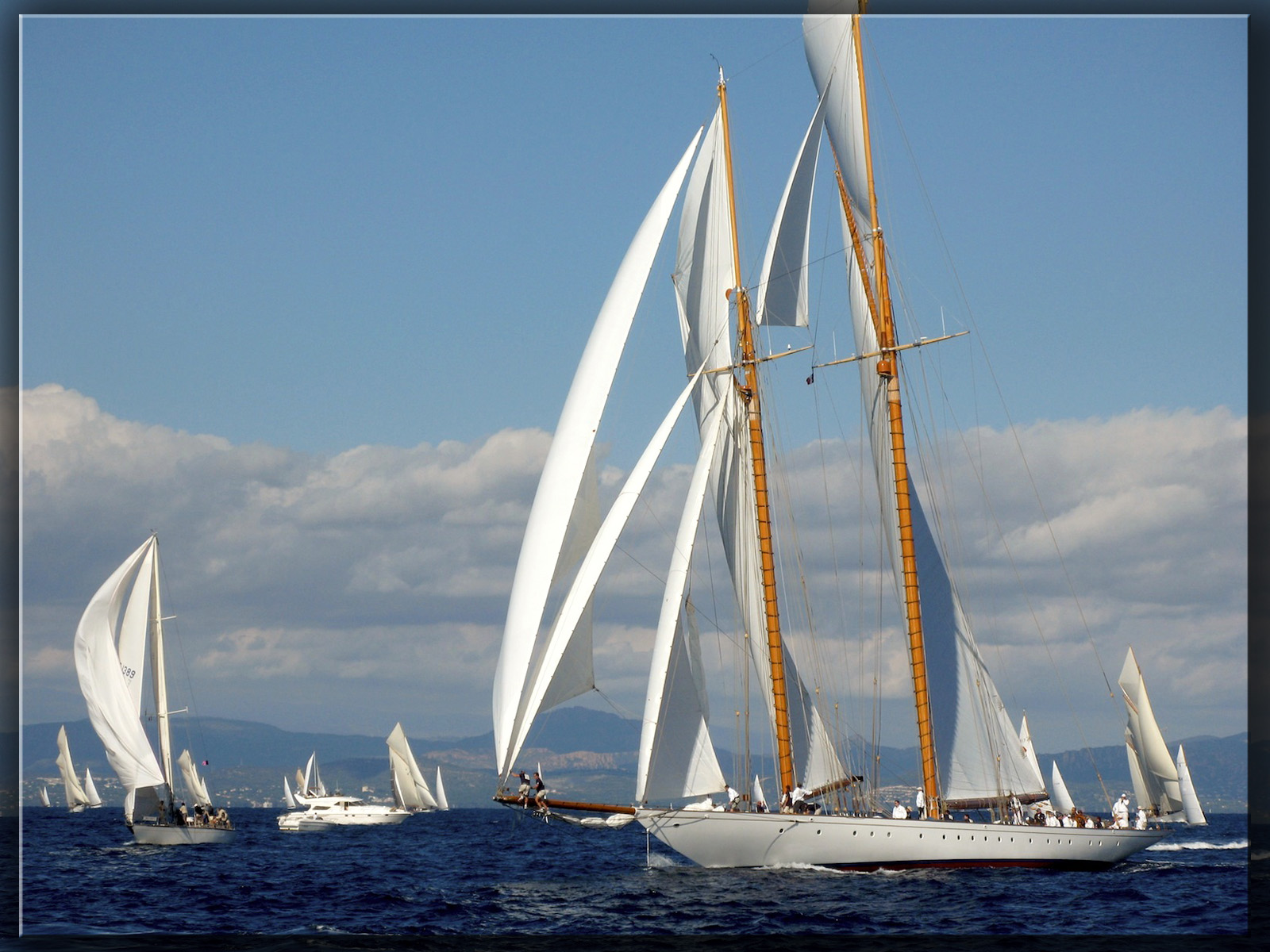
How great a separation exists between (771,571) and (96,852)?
38.0 meters

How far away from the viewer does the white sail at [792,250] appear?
44.1 m

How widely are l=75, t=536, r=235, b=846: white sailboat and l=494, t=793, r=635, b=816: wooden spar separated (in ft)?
94.4

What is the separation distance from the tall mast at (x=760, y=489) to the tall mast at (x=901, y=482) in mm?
4015

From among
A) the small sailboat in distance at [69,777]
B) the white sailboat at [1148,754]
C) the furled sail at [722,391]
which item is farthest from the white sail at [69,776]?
the furled sail at [722,391]

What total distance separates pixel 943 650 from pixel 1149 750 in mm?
20293

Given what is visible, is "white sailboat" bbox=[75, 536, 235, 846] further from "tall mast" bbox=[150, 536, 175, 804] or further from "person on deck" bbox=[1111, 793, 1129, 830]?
"person on deck" bbox=[1111, 793, 1129, 830]

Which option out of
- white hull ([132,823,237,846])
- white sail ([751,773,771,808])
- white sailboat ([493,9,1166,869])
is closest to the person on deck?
white sailboat ([493,9,1166,869])

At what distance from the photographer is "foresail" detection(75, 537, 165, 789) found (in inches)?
2474

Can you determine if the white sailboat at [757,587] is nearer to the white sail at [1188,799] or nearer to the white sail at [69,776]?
the white sail at [1188,799]

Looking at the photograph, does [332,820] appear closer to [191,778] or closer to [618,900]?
[191,778]

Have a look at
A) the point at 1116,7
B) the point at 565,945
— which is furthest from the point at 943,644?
the point at 1116,7

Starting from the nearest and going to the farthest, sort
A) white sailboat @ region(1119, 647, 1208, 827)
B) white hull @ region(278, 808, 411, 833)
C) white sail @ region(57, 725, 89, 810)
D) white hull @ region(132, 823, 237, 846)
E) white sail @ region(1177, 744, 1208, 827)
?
white sailboat @ region(1119, 647, 1208, 827) < white hull @ region(132, 823, 237, 846) < white sail @ region(1177, 744, 1208, 827) < white hull @ region(278, 808, 411, 833) < white sail @ region(57, 725, 89, 810)

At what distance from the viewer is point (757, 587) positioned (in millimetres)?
45094

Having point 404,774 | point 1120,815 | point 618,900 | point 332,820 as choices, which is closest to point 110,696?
point 618,900
